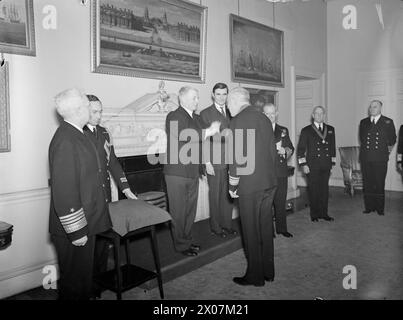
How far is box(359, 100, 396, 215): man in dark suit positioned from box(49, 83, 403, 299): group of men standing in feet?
0.05

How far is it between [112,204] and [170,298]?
0.93m

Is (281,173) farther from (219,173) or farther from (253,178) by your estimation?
(253,178)

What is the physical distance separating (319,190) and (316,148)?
2.07 ft

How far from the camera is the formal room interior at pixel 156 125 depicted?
3311 mm

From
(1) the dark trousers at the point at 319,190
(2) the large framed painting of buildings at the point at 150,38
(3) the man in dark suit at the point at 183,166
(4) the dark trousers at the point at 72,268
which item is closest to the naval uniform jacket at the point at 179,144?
(3) the man in dark suit at the point at 183,166

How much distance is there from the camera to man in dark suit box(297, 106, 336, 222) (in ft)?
18.3

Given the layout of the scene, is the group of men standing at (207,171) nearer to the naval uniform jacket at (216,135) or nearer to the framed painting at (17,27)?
the naval uniform jacket at (216,135)

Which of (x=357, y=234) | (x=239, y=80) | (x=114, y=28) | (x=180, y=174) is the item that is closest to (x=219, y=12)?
(x=239, y=80)

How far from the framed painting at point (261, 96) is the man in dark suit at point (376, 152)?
65.8 inches

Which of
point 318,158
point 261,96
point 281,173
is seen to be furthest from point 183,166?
point 261,96

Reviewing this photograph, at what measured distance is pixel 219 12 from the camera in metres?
5.62

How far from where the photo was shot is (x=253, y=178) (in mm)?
3281

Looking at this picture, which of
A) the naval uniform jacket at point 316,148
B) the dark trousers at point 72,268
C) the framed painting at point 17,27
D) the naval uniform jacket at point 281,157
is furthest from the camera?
the naval uniform jacket at point 316,148

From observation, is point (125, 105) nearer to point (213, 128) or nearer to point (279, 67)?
point (213, 128)
